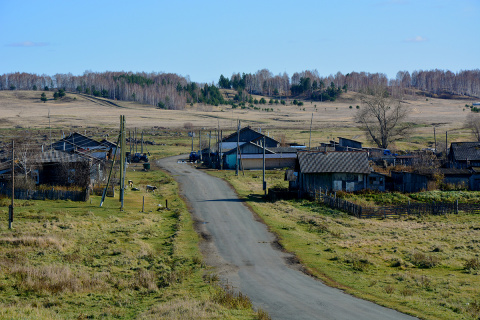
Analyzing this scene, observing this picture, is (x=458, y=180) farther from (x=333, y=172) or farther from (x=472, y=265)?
(x=472, y=265)

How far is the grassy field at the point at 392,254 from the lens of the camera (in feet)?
58.7

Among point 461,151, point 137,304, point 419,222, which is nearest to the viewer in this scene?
point 137,304

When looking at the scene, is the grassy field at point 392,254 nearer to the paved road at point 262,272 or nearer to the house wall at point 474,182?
the paved road at point 262,272

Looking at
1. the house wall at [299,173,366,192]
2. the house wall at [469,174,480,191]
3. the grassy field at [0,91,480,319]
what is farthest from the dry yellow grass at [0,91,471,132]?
the grassy field at [0,91,480,319]

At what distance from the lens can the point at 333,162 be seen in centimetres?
4497

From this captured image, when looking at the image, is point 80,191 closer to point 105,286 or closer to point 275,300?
point 105,286

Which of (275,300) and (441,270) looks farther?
(441,270)

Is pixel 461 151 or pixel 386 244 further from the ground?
pixel 461 151

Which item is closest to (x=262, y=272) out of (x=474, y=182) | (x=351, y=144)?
(x=474, y=182)

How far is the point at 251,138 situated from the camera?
79.9 m

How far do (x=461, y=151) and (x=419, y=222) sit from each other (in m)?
27.1

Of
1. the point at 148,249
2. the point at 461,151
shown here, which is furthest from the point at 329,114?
the point at 148,249

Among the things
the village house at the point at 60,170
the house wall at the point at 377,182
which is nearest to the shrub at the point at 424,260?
the house wall at the point at 377,182

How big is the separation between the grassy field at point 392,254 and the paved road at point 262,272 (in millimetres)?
845
